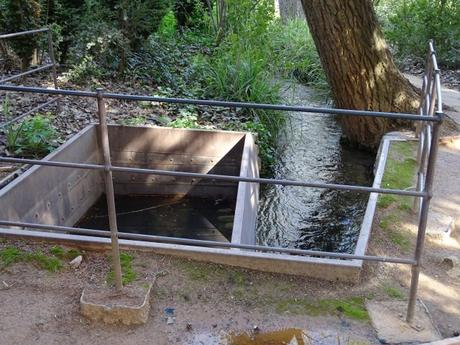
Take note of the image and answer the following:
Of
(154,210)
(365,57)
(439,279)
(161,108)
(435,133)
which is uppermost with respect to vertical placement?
(435,133)

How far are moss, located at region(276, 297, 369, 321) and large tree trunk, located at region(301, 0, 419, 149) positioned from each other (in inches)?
173

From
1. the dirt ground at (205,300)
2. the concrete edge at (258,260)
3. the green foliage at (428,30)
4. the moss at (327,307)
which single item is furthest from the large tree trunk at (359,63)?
the green foliage at (428,30)

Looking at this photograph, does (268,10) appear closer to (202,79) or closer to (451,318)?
(202,79)

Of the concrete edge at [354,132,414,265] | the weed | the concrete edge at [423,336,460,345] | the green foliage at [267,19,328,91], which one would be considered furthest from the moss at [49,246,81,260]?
the green foliage at [267,19,328,91]

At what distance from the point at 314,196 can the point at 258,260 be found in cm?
338

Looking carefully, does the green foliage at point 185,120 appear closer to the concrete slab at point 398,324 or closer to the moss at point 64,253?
the moss at point 64,253

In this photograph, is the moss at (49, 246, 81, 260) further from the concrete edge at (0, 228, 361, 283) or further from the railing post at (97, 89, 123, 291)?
the railing post at (97, 89, 123, 291)

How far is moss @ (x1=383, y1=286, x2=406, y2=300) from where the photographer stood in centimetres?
316

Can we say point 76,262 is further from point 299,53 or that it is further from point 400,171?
point 299,53

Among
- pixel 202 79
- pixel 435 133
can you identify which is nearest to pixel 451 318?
pixel 435 133

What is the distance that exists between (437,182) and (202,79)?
4.94m

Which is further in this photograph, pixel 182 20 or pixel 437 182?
pixel 182 20

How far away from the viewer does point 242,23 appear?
10055 millimetres

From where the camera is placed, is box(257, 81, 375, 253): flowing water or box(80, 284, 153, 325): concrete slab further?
box(257, 81, 375, 253): flowing water
